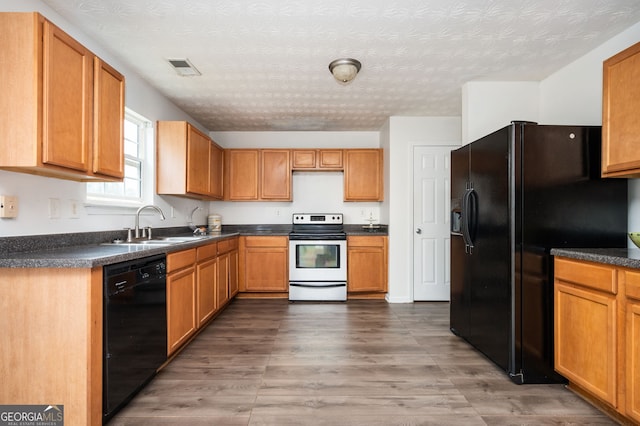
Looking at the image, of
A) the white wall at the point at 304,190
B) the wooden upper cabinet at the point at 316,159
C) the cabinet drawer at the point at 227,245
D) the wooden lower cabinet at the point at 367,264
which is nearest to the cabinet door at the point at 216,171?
the white wall at the point at 304,190

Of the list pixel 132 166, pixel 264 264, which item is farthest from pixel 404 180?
pixel 132 166

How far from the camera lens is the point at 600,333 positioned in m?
1.83

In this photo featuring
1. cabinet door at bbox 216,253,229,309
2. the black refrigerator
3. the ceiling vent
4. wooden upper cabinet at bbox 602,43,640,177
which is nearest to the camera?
wooden upper cabinet at bbox 602,43,640,177

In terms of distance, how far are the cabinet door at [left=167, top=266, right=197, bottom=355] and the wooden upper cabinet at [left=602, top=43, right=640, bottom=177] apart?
2987 mm

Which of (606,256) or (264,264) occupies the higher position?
(606,256)

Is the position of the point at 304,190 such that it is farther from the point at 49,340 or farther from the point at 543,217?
the point at 49,340

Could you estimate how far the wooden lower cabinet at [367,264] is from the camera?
177 inches

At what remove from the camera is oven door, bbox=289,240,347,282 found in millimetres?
4441

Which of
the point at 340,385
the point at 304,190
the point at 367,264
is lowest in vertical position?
the point at 340,385

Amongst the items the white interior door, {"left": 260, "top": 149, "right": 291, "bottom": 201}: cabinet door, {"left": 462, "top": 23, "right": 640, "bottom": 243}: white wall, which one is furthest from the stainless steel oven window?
{"left": 462, "top": 23, "right": 640, "bottom": 243}: white wall

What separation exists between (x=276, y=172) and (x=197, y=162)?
1.34m

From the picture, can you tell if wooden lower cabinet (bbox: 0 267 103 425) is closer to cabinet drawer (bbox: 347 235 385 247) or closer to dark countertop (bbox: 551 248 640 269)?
dark countertop (bbox: 551 248 640 269)

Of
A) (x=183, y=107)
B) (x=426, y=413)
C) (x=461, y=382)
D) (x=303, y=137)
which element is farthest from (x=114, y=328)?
(x=303, y=137)

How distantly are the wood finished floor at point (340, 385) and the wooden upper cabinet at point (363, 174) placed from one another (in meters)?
2.06
